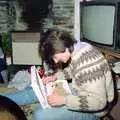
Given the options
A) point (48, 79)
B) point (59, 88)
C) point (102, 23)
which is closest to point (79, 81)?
point (59, 88)

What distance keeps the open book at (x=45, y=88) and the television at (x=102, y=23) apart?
2.05ft

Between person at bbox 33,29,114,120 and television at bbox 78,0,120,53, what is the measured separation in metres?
0.67

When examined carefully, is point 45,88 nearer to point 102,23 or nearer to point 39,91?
point 39,91

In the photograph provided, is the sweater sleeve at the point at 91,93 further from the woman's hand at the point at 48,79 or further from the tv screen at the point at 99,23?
the tv screen at the point at 99,23

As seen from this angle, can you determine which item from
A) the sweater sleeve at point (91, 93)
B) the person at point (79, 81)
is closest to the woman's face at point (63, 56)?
the person at point (79, 81)

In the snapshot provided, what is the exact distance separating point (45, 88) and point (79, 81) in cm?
32

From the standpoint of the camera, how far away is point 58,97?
1.76 meters

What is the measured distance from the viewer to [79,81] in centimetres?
172

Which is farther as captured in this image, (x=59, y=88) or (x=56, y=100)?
(x=59, y=88)

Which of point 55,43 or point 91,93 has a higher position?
point 55,43

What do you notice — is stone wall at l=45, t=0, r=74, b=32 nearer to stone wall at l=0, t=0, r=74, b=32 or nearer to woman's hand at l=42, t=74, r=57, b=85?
stone wall at l=0, t=0, r=74, b=32

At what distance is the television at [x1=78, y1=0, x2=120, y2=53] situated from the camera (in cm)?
237

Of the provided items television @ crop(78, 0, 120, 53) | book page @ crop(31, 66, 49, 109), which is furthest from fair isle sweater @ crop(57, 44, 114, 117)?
television @ crop(78, 0, 120, 53)

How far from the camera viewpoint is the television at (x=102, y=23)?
2373 mm
